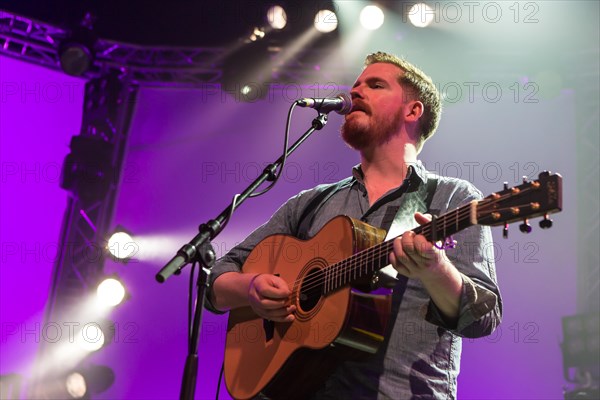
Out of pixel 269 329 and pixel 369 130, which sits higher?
pixel 369 130

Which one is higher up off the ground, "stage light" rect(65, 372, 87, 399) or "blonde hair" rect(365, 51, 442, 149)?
"blonde hair" rect(365, 51, 442, 149)

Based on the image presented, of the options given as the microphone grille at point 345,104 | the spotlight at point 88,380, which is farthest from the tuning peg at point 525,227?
the spotlight at point 88,380

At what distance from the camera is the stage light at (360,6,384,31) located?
5715 mm

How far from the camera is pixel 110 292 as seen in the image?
5.95 meters

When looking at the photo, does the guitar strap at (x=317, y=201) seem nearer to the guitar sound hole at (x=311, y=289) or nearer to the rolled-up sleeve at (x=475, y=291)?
the guitar sound hole at (x=311, y=289)

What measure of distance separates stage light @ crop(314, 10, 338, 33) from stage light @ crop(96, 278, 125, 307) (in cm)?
294

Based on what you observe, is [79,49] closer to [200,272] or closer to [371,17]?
[371,17]

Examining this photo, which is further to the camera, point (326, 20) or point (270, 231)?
point (326, 20)

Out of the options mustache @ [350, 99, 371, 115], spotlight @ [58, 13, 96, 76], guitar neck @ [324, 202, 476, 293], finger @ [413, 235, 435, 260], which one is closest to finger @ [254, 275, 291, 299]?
guitar neck @ [324, 202, 476, 293]

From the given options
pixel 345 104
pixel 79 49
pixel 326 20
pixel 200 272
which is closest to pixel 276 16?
pixel 326 20

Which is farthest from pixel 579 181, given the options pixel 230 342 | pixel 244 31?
pixel 230 342

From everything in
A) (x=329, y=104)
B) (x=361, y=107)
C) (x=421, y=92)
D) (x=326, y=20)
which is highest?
(x=326, y=20)

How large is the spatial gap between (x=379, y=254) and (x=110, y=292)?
4.07m

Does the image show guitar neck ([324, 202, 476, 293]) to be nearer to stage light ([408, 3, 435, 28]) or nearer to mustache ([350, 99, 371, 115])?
mustache ([350, 99, 371, 115])
